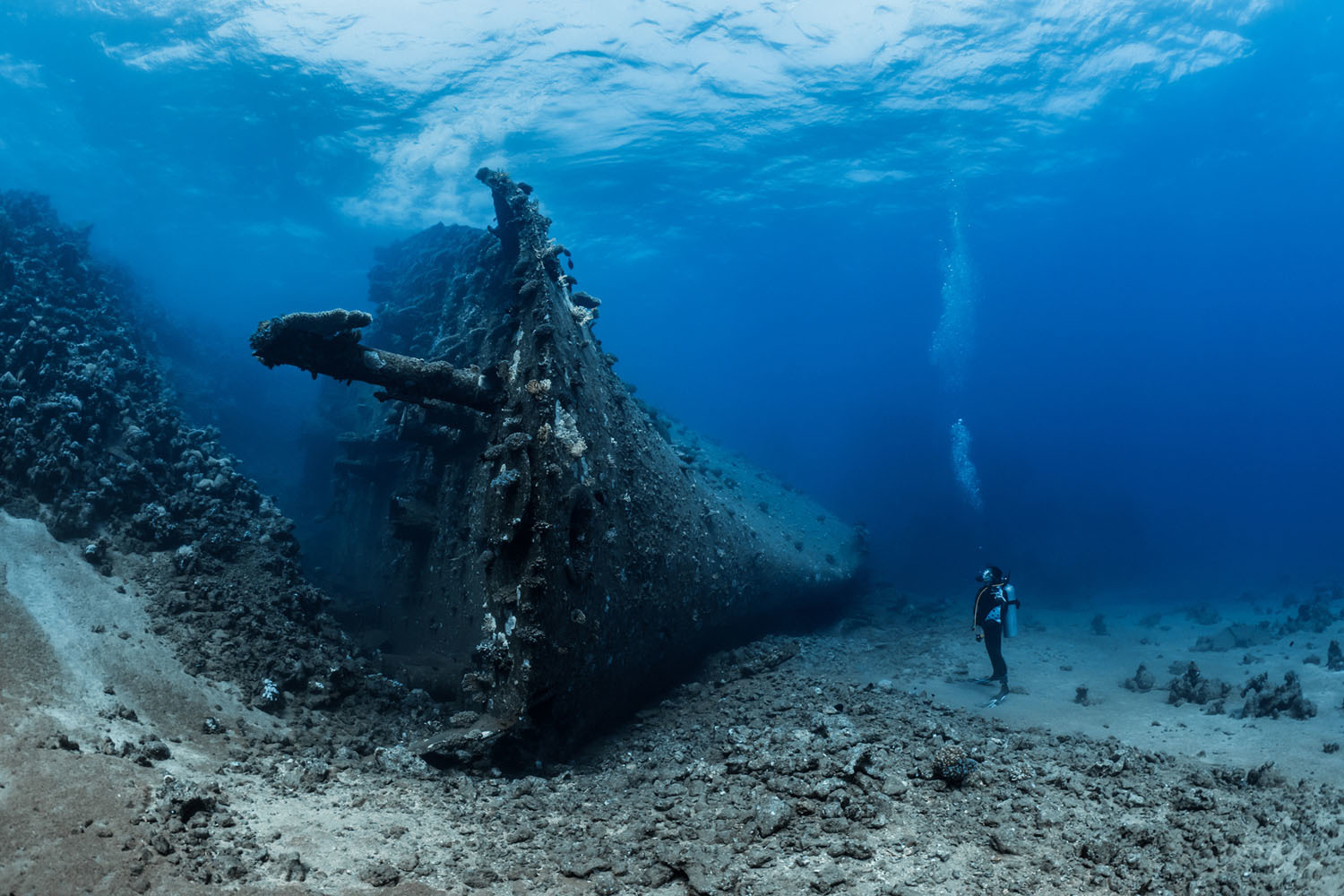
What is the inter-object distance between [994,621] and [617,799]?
698 centimetres

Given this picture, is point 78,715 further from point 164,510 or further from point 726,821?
point 726,821

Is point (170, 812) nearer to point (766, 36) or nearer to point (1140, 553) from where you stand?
point (766, 36)

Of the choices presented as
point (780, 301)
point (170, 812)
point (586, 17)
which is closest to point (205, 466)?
point (170, 812)

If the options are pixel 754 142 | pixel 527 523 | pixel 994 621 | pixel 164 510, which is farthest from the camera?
pixel 754 142

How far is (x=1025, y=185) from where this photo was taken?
39.0 m

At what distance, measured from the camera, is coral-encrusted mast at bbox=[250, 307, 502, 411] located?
19.7 ft

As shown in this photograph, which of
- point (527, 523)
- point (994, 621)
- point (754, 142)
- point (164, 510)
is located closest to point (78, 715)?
point (164, 510)

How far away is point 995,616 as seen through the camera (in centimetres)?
974

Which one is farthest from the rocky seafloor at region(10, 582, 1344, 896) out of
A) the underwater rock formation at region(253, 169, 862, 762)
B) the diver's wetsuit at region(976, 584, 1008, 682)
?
the diver's wetsuit at region(976, 584, 1008, 682)

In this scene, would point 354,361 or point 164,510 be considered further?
point 164,510

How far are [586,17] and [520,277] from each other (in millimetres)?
19898

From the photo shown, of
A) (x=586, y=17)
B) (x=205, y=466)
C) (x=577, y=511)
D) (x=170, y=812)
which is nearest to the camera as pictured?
(x=170, y=812)

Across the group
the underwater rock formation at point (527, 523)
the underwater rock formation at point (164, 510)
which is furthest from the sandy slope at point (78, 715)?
the underwater rock formation at point (527, 523)

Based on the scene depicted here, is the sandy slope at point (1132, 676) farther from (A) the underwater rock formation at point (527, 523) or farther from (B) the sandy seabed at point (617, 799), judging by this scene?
(A) the underwater rock formation at point (527, 523)
